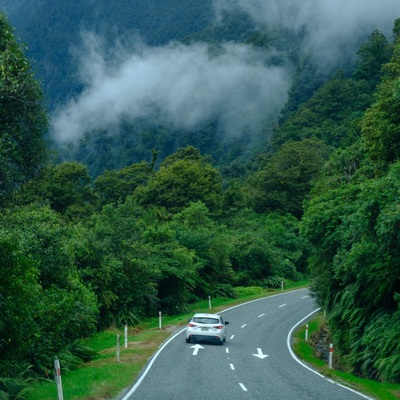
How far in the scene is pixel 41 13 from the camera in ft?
506

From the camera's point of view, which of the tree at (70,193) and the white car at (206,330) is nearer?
the white car at (206,330)

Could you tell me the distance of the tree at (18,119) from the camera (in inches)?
397

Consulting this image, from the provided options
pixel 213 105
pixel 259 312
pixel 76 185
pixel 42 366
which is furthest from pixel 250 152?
pixel 42 366

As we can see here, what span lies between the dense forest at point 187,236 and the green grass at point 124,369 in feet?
2.66

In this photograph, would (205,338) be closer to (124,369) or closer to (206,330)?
(206,330)

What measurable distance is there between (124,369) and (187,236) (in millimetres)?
27486

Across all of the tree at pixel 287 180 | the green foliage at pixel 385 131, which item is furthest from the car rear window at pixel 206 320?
the tree at pixel 287 180

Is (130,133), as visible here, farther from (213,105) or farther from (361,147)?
(361,147)

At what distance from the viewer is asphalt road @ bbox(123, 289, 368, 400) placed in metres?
13.8

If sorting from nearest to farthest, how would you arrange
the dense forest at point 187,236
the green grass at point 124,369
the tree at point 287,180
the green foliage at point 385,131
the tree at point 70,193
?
the dense forest at point 187,236
the green grass at point 124,369
the green foliage at point 385,131
the tree at point 70,193
the tree at point 287,180

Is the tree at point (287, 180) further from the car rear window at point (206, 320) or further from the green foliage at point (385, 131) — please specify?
the car rear window at point (206, 320)

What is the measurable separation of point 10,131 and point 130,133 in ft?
354

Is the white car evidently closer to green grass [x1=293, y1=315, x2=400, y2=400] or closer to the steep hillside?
green grass [x1=293, y1=315, x2=400, y2=400]

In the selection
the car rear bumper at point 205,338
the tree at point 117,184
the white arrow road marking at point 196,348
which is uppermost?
→ the tree at point 117,184
